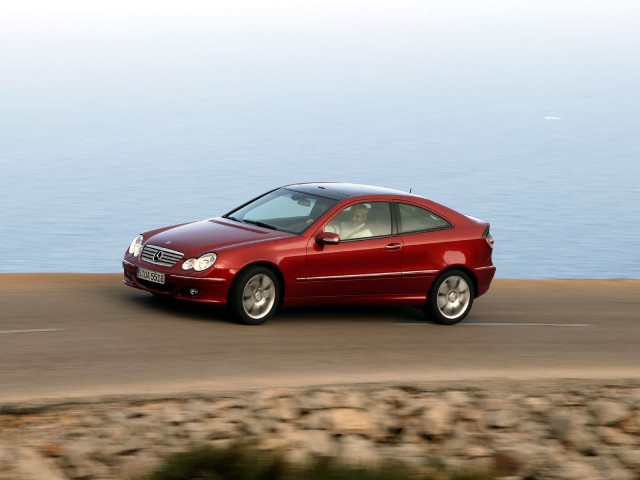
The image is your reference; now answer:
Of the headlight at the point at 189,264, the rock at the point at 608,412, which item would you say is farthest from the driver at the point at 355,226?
the rock at the point at 608,412

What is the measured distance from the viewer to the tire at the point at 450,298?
14383 mm

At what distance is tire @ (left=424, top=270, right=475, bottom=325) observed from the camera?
14383 millimetres

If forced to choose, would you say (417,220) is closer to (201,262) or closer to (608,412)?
(201,262)

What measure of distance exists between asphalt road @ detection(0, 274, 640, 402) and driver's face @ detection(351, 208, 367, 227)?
1.21m

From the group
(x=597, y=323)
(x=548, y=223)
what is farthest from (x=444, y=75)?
(x=597, y=323)

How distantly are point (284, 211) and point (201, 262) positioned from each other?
1.68 meters

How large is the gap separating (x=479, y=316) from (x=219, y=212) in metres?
48.1

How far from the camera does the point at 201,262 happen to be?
13008 millimetres

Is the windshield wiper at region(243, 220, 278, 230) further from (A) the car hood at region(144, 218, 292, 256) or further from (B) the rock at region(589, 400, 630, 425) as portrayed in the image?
→ (B) the rock at region(589, 400, 630, 425)

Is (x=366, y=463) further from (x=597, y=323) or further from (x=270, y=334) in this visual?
(x=597, y=323)

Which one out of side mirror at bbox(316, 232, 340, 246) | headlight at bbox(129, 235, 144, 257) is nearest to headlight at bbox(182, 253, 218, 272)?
headlight at bbox(129, 235, 144, 257)

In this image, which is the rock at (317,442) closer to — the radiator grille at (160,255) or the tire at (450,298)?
the radiator grille at (160,255)

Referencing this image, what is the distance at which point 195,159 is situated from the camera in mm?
90750

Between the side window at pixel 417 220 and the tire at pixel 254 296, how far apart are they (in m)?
1.91
